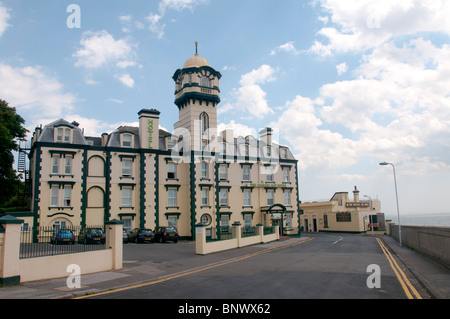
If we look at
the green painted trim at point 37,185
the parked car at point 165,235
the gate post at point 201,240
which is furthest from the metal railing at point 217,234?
the green painted trim at point 37,185

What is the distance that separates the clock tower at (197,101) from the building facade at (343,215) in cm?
3356

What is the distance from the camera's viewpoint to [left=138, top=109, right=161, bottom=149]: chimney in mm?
39125

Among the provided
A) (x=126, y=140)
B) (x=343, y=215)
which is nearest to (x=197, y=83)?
(x=126, y=140)

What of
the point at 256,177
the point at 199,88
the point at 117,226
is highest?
the point at 199,88

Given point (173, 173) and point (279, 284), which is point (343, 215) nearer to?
point (173, 173)

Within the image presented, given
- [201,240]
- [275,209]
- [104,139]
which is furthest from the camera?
[275,209]

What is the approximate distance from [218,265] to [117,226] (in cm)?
590

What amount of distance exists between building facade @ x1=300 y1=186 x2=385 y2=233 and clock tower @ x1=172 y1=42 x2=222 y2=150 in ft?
110

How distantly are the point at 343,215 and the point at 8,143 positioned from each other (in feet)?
175

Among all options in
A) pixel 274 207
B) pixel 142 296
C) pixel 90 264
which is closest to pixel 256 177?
pixel 274 207

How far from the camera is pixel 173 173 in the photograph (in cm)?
4075
